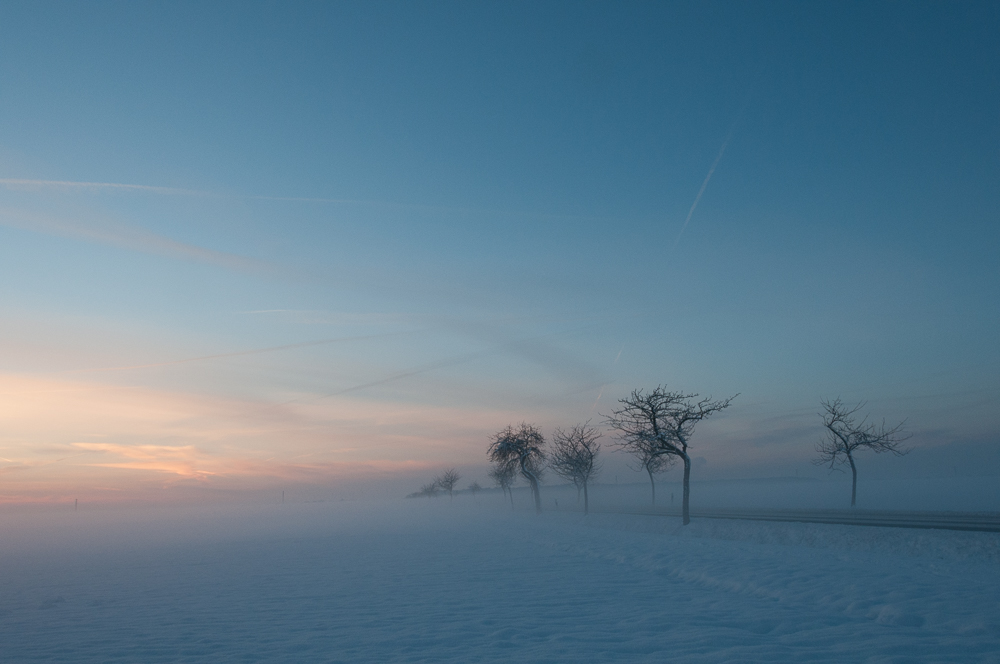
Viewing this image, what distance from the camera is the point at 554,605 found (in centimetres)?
1188

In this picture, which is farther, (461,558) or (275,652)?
(461,558)

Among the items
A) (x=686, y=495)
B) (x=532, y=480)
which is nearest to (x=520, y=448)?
(x=532, y=480)

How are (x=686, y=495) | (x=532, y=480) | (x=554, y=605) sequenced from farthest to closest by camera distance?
(x=532, y=480), (x=686, y=495), (x=554, y=605)

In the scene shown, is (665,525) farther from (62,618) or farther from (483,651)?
(62,618)

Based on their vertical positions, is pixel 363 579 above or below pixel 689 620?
below

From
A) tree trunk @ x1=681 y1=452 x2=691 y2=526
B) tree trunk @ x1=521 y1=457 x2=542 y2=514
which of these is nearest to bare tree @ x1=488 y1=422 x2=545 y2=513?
tree trunk @ x1=521 y1=457 x2=542 y2=514

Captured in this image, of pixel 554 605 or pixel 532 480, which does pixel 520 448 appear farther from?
pixel 554 605

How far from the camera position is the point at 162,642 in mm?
10117

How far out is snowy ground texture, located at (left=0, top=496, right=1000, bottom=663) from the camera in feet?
28.3

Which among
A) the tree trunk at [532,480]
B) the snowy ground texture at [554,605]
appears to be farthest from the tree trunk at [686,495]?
the tree trunk at [532,480]

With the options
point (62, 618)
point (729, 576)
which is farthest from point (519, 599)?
point (62, 618)

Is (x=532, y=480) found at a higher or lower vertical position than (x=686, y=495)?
lower

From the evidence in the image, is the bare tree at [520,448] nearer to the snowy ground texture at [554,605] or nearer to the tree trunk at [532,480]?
the tree trunk at [532,480]

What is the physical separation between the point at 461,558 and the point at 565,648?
13049mm
